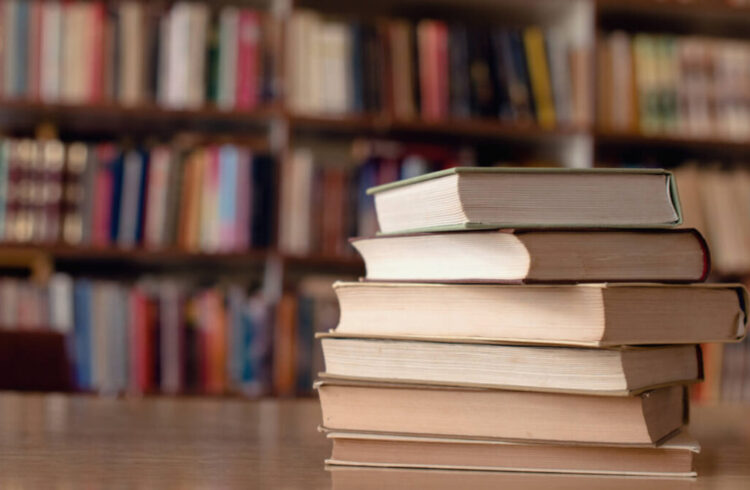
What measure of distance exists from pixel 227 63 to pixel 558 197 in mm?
1811

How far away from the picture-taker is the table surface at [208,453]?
51 cm

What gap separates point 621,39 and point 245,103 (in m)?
1.06

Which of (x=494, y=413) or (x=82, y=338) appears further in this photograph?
(x=82, y=338)

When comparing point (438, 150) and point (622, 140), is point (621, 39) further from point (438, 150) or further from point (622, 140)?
point (438, 150)

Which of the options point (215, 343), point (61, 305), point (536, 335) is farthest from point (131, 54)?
point (536, 335)

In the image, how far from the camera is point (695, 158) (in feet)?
8.83

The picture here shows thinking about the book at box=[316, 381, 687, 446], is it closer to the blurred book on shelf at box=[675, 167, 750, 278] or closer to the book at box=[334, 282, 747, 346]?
the book at box=[334, 282, 747, 346]

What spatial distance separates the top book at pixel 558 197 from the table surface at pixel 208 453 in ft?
0.53

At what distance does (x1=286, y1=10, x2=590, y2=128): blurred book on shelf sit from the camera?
2268mm

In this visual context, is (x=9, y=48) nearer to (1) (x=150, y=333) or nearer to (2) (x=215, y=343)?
(1) (x=150, y=333)

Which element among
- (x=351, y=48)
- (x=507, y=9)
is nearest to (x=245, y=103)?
(x=351, y=48)

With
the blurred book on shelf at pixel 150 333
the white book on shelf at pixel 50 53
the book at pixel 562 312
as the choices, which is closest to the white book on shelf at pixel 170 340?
the blurred book on shelf at pixel 150 333

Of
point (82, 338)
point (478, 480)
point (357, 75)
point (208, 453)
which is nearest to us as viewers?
point (478, 480)

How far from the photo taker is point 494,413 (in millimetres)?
543
